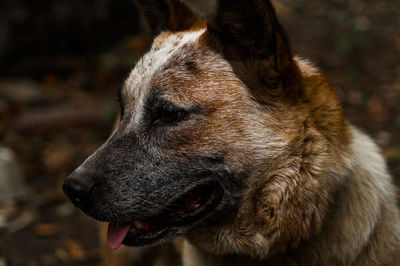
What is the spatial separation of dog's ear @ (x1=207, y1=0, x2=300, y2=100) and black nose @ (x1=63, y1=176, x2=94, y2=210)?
2.88 ft

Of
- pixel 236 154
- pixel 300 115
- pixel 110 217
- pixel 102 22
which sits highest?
pixel 300 115

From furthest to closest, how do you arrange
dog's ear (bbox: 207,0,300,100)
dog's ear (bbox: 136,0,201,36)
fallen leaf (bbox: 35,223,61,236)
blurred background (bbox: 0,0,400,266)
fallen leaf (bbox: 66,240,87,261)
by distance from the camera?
blurred background (bbox: 0,0,400,266) → fallen leaf (bbox: 35,223,61,236) → fallen leaf (bbox: 66,240,87,261) → dog's ear (bbox: 136,0,201,36) → dog's ear (bbox: 207,0,300,100)

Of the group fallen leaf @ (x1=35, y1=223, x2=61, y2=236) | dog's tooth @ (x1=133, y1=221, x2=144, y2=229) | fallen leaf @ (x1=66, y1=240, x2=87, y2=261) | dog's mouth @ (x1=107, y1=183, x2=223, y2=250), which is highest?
dog's mouth @ (x1=107, y1=183, x2=223, y2=250)

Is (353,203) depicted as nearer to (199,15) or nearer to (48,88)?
(199,15)

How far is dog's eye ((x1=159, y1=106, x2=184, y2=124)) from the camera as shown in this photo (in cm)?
243

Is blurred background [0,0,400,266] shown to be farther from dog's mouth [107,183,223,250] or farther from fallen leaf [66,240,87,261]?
dog's mouth [107,183,223,250]

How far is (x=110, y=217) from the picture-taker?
242 centimetres

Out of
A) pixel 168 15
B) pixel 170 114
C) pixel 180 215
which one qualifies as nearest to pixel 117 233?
pixel 180 215

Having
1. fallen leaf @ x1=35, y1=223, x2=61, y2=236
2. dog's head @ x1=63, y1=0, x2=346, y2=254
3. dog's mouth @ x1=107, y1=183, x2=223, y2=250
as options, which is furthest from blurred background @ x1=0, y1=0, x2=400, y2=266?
dog's head @ x1=63, y1=0, x2=346, y2=254

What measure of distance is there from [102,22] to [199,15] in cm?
377

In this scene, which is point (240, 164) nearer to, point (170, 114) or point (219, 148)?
point (219, 148)

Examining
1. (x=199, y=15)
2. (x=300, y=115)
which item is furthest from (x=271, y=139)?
(x=199, y=15)

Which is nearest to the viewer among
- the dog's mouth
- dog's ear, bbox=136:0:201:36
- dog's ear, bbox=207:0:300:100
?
dog's ear, bbox=207:0:300:100

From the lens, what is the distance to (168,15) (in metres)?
3.00
